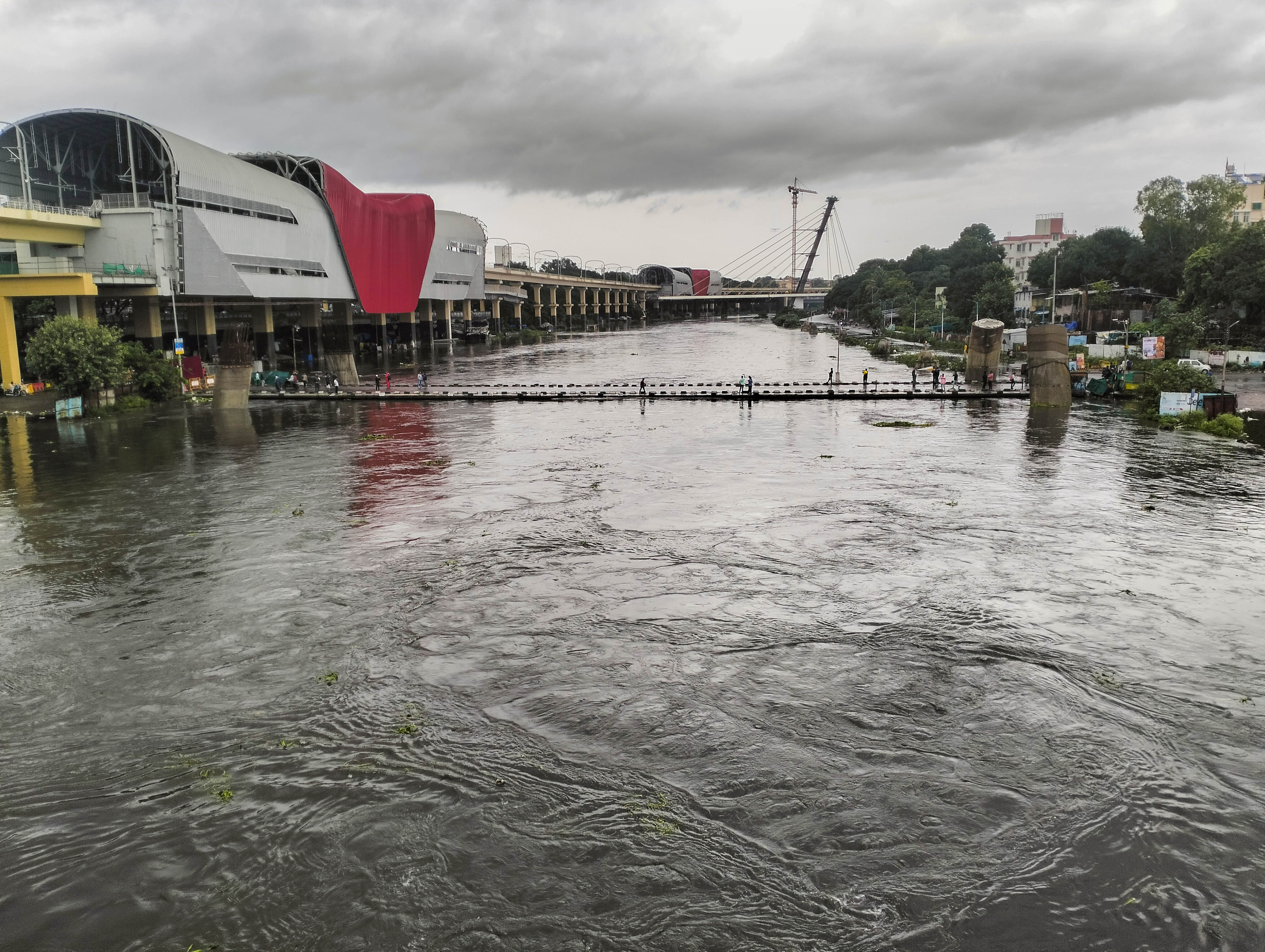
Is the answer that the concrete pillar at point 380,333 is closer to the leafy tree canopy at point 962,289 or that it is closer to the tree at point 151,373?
the tree at point 151,373

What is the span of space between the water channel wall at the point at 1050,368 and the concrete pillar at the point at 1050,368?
0.02m

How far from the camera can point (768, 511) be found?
27547mm

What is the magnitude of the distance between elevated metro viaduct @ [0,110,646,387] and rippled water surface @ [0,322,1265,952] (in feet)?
125

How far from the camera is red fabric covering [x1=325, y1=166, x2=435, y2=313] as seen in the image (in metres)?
92.8

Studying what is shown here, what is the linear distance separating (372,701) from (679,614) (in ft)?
21.3

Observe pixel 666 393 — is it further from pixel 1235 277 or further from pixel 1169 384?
pixel 1235 277

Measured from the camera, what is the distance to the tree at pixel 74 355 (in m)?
49.8

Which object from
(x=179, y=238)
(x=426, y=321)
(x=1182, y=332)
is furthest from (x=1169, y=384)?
(x=426, y=321)

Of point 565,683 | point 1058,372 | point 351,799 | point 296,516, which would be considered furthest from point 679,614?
point 1058,372

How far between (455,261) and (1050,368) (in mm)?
90954

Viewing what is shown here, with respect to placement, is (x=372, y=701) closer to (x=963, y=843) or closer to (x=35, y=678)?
(x=35, y=678)

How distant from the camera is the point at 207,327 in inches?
3088

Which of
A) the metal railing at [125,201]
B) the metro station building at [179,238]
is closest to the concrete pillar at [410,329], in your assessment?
the metro station building at [179,238]

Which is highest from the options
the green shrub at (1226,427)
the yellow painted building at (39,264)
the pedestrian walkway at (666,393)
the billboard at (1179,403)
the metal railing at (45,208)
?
the metal railing at (45,208)
